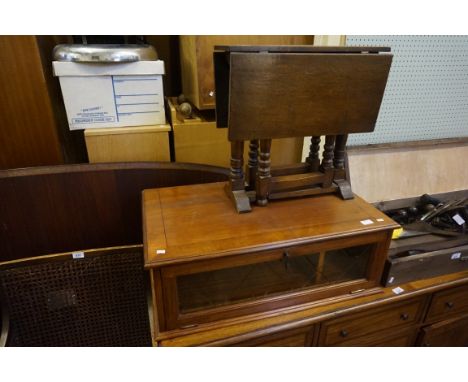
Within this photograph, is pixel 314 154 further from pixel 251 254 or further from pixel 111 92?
pixel 111 92

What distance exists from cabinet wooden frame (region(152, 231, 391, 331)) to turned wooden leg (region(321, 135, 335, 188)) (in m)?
0.21

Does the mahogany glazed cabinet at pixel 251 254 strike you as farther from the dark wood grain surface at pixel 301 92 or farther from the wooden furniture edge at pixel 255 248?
the dark wood grain surface at pixel 301 92

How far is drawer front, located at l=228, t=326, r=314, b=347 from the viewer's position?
35.0 inches

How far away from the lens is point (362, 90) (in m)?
0.82

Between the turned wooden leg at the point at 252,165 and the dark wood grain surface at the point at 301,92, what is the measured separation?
0.09 meters

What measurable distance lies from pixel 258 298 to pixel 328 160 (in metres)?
→ 0.48

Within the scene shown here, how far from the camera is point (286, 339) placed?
934mm

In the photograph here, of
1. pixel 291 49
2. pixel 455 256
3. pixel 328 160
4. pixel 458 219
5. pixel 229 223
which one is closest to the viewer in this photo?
pixel 291 49

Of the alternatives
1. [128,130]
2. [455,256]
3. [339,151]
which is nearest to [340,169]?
[339,151]

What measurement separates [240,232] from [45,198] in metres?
0.78

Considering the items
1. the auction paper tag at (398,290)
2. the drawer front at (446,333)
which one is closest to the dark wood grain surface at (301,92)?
the auction paper tag at (398,290)

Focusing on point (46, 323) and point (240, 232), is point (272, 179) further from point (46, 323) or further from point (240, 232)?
point (46, 323)

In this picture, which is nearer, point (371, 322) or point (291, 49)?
point (291, 49)

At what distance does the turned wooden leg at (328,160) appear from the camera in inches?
37.2
